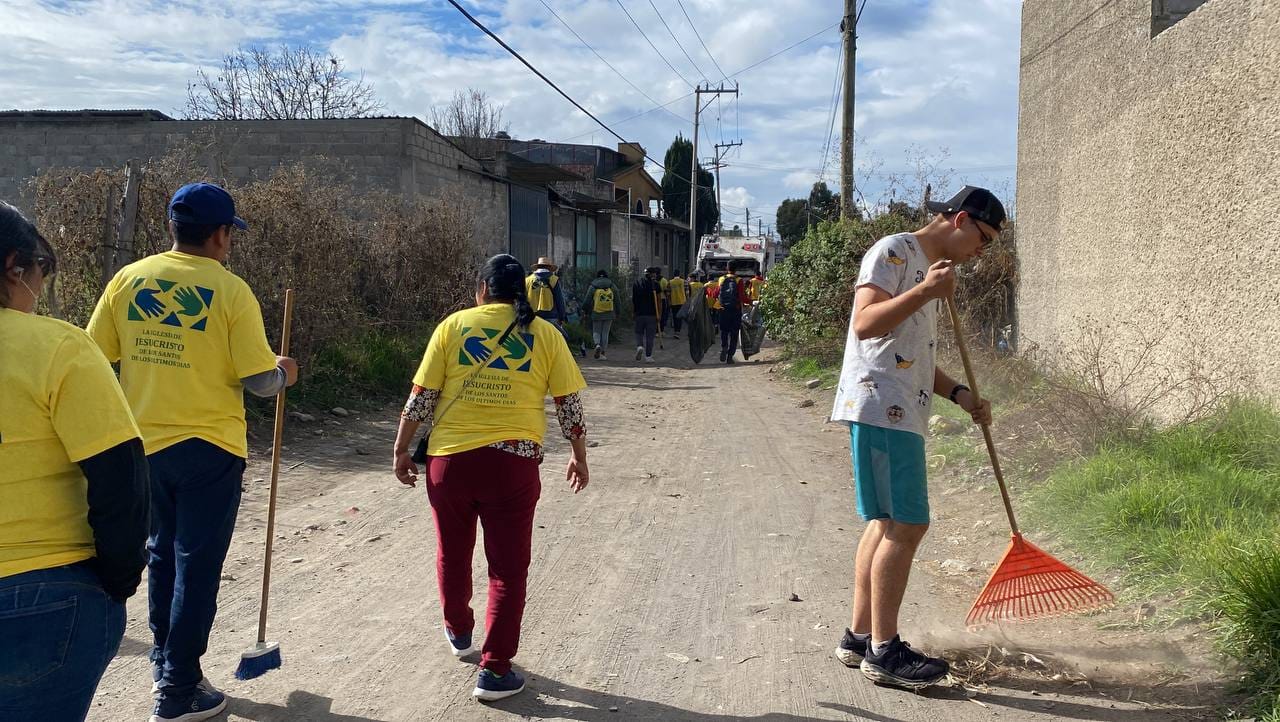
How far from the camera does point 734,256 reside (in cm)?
3388

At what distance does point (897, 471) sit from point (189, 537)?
2659 mm

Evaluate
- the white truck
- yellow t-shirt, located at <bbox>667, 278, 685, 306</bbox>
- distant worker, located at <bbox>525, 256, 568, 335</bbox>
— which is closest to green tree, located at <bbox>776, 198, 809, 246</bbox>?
the white truck

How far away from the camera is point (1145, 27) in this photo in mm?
→ 8344

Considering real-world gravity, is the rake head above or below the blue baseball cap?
below

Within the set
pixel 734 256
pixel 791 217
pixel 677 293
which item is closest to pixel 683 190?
pixel 791 217

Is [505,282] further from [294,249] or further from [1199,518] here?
[294,249]

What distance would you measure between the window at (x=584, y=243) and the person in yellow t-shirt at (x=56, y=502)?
2769cm

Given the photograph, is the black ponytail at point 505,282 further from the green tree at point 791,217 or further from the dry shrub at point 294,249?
the green tree at point 791,217

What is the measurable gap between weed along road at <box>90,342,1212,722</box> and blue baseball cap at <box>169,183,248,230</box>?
1885mm

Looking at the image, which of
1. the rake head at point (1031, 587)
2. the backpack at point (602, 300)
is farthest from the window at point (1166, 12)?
the backpack at point (602, 300)

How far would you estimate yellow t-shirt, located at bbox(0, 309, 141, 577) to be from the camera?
2162 millimetres

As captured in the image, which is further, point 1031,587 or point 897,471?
point 1031,587

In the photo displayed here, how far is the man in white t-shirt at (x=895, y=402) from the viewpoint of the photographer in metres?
3.89

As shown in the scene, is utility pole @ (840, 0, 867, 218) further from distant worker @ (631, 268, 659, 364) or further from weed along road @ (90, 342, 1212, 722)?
weed along road @ (90, 342, 1212, 722)
